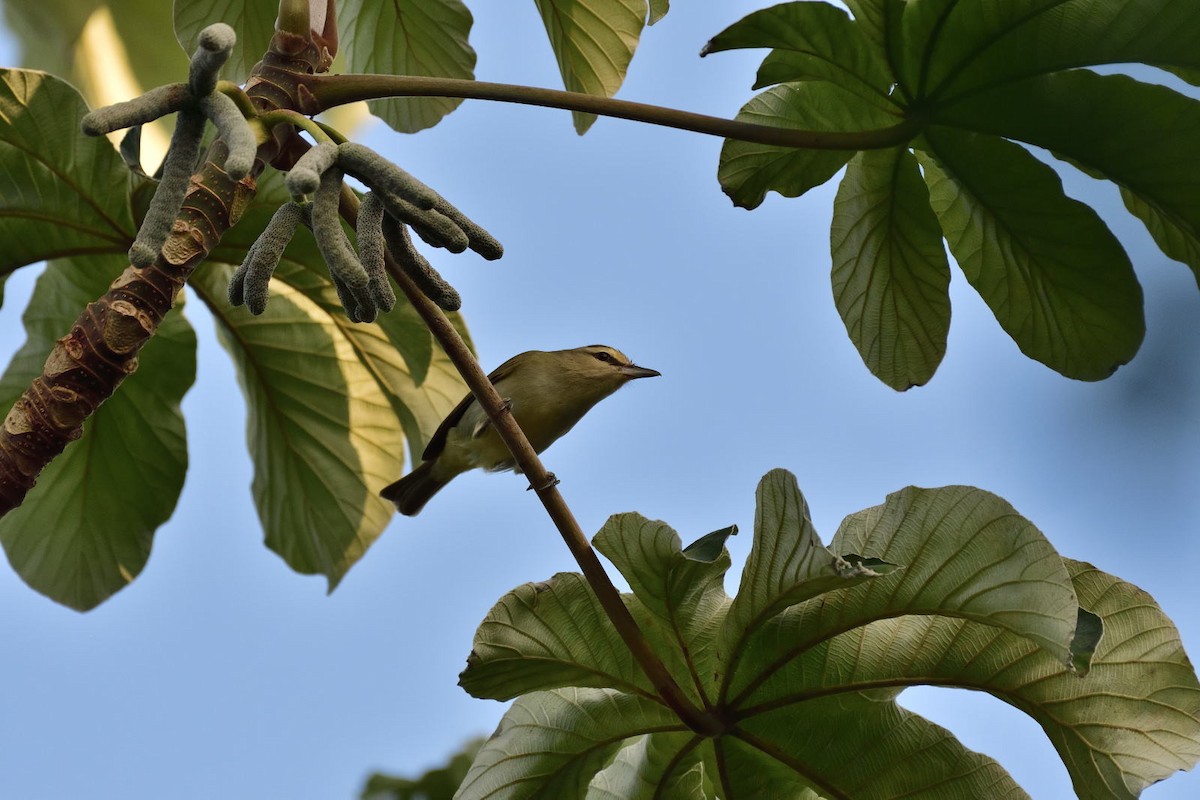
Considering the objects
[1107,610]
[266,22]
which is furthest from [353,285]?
[266,22]

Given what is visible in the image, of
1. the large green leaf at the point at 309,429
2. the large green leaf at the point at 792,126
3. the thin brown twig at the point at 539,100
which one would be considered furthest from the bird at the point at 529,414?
the thin brown twig at the point at 539,100

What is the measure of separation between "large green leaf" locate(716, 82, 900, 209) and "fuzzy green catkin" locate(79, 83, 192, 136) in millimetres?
1155

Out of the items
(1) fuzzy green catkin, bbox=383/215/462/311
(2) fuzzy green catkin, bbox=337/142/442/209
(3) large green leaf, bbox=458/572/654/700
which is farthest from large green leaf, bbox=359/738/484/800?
(2) fuzzy green catkin, bbox=337/142/442/209

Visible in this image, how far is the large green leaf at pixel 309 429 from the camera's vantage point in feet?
8.85

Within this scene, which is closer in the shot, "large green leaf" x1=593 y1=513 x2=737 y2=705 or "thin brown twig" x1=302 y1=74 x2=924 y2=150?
"large green leaf" x1=593 y1=513 x2=737 y2=705

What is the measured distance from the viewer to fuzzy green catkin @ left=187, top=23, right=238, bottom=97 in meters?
1.15

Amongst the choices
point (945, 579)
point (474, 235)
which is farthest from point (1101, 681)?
point (474, 235)

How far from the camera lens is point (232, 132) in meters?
1.19

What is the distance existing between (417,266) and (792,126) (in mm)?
1101

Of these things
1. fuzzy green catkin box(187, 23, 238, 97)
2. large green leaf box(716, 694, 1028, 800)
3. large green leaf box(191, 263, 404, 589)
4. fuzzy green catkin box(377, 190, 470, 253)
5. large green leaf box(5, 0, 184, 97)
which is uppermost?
large green leaf box(5, 0, 184, 97)

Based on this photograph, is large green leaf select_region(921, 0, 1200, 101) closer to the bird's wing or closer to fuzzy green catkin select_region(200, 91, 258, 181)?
fuzzy green catkin select_region(200, 91, 258, 181)

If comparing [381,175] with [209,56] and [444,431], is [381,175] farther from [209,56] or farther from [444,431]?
[444,431]

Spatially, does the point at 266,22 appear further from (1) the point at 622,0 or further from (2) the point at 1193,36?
(2) the point at 1193,36

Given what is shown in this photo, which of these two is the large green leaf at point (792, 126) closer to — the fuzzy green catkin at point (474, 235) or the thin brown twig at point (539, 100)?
the thin brown twig at point (539, 100)
